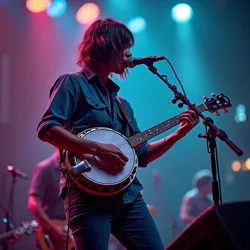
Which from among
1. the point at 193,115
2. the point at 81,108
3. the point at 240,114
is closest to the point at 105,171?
the point at 81,108

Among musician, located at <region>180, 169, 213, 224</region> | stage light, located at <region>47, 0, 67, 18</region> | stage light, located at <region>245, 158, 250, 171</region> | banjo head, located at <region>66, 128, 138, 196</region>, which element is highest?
stage light, located at <region>47, 0, 67, 18</region>

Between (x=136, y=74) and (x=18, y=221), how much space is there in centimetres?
348

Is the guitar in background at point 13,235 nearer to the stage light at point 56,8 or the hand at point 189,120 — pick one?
the hand at point 189,120

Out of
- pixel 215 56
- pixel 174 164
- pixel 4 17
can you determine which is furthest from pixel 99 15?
pixel 174 164

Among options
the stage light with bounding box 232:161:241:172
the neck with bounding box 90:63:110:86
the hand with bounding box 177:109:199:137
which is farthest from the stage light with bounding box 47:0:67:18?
the hand with bounding box 177:109:199:137

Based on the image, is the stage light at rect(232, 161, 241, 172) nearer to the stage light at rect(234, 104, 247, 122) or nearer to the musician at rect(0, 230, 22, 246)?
the stage light at rect(234, 104, 247, 122)

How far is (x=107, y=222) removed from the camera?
2361 millimetres

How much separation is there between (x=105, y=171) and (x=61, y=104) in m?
0.44

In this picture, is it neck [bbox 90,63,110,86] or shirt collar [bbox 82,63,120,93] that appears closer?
shirt collar [bbox 82,63,120,93]

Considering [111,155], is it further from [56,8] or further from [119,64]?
[56,8]

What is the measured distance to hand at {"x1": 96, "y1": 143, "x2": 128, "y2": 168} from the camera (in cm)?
241

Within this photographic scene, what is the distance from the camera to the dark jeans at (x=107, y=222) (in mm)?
2291

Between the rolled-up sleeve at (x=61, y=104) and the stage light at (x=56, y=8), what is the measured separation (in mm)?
5452

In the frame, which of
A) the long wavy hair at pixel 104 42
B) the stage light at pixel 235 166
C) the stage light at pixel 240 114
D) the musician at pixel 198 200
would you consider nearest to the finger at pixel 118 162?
the long wavy hair at pixel 104 42
